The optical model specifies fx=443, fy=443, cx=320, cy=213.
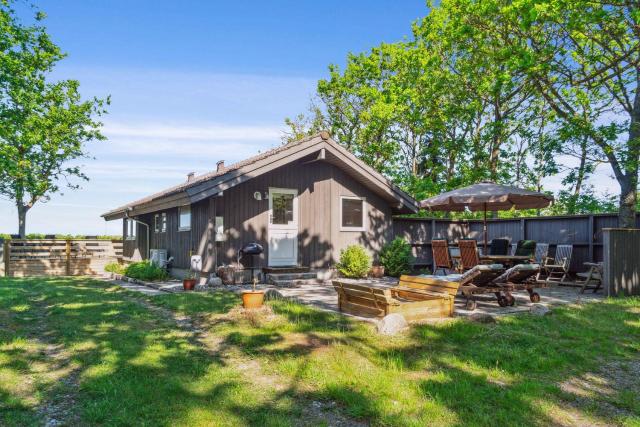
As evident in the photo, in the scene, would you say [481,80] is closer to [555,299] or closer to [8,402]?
[555,299]

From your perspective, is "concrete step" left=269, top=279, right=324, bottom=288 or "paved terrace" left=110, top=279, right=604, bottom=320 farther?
"concrete step" left=269, top=279, right=324, bottom=288

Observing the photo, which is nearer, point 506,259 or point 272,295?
point 272,295

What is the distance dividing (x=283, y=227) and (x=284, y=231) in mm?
122

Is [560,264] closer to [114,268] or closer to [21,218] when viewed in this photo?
[114,268]

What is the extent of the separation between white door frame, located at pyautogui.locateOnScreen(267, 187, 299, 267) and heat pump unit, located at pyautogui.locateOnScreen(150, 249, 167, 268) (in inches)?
149

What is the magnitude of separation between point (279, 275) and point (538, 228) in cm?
854

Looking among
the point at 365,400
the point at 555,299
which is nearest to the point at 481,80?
the point at 555,299

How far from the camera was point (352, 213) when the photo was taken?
14422 millimetres

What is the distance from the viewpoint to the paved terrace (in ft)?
25.3

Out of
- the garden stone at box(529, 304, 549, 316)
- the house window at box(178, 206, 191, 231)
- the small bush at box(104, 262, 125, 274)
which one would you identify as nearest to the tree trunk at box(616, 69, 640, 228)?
the garden stone at box(529, 304, 549, 316)

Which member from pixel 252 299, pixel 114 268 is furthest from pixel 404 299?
pixel 114 268

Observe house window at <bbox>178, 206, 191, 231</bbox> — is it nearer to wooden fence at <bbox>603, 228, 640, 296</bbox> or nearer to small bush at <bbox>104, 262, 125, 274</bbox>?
small bush at <bbox>104, 262, 125, 274</bbox>

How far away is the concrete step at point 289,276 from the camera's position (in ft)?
39.8

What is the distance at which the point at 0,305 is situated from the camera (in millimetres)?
8828
